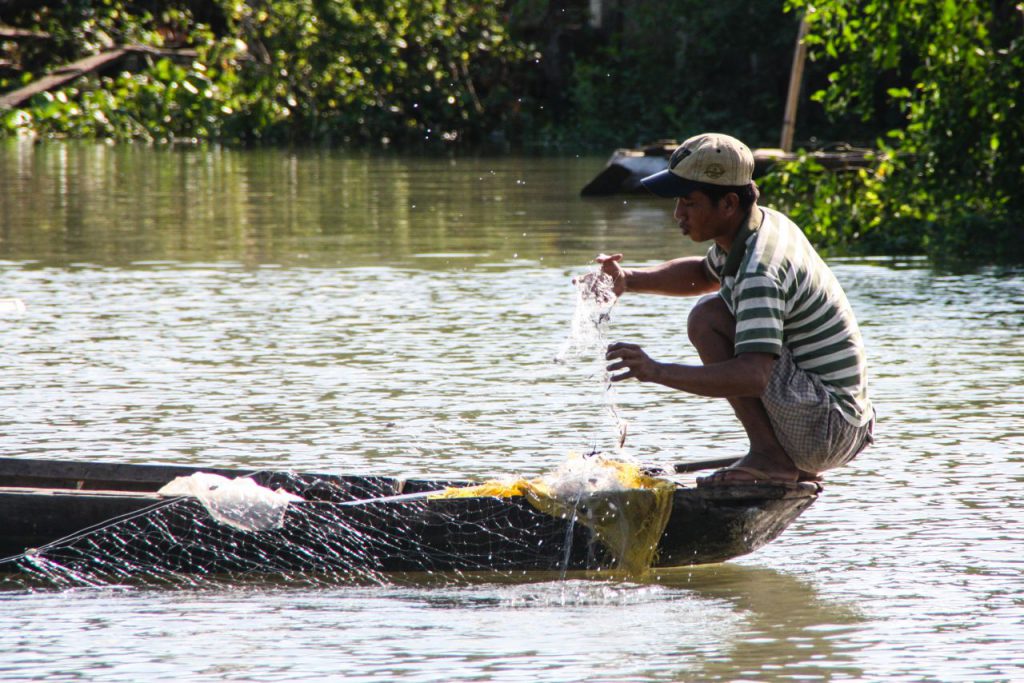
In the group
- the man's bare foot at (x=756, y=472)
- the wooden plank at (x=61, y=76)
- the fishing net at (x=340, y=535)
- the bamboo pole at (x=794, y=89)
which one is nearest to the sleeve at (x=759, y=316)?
the man's bare foot at (x=756, y=472)

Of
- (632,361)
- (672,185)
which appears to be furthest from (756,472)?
(672,185)

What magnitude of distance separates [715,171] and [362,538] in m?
1.49

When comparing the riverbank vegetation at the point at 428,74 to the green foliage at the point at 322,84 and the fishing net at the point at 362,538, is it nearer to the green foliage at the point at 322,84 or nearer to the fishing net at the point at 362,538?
the green foliage at the point at 322,84

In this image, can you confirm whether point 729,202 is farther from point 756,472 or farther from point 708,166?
point 756,472

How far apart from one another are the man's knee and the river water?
75 centimetres

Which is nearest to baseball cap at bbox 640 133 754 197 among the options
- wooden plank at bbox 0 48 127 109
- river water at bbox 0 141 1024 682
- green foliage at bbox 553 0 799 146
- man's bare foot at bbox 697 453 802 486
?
man's bare foot at bbox 697 453 802 486

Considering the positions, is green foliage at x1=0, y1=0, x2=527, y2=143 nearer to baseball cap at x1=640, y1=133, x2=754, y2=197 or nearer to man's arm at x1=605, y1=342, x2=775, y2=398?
baseball cap at x1=640, y1=133, x2=754, y2=197

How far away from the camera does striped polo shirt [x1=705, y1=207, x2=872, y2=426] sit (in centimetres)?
491

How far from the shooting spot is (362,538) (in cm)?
519

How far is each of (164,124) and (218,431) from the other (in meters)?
23.6

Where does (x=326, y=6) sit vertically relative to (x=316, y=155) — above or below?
above

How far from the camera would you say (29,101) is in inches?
1187

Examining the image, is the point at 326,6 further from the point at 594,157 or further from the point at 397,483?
the point at 397,483

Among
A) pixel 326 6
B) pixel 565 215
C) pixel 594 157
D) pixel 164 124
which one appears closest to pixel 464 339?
pixel 565 215
